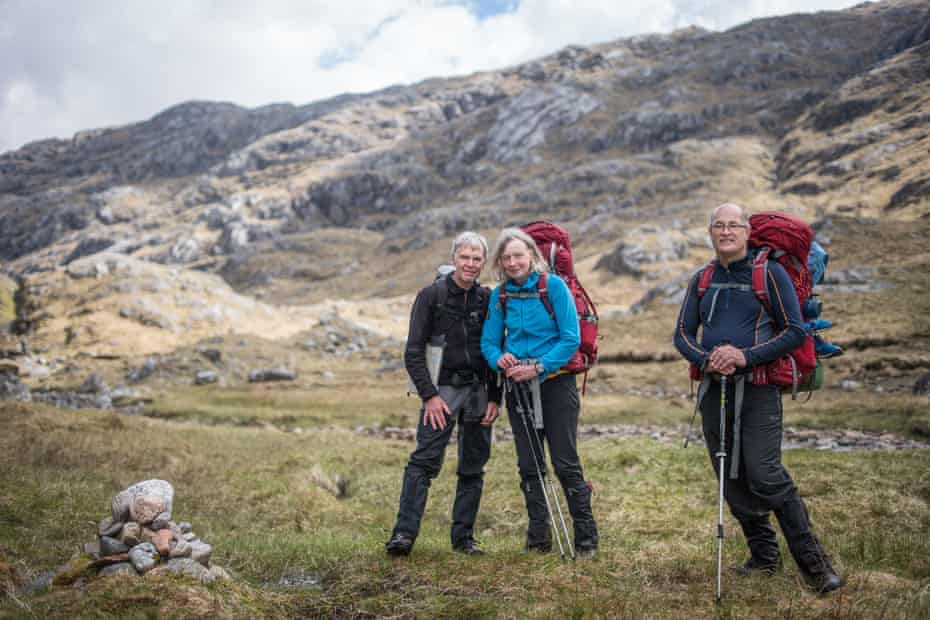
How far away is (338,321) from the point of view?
6322 cm

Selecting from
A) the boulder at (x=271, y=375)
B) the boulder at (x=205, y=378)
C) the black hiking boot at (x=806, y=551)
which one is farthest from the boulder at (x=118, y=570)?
the boulder at (x=271, y=375)

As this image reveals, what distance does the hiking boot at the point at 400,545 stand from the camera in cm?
693

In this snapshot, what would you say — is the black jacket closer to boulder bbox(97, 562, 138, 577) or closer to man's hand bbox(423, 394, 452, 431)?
man's hand bbox(423, 394, 452, 431)

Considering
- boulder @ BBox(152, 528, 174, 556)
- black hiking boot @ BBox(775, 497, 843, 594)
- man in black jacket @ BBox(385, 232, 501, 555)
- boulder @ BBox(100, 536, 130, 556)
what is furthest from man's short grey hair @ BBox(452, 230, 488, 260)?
boulder @ BBox(100, 536, 130, 556)

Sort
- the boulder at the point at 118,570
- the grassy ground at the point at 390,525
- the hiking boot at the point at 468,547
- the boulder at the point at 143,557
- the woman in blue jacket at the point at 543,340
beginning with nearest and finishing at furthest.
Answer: the grassy ground at the point at 390,525 → the boulder at the point at 118,570 → the boulder at the point at 143,557 → the woman in blue jacket at the point at 543,340 → the hiking boot at the point at 468,547

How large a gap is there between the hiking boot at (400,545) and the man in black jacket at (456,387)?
4.8 inches

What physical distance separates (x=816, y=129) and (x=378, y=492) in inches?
6169

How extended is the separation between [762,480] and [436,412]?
3.58 meters

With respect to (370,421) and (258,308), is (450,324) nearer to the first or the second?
(370,421)

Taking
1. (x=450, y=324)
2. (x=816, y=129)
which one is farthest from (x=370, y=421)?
(x=816, y=129)

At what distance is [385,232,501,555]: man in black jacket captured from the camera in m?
7.24

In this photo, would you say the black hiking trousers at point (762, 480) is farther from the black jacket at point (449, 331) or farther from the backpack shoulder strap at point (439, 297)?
the backpack shoulder strap at point (439, 297)

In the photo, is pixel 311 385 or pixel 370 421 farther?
pixel 311 385

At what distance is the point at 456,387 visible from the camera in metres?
7.39
